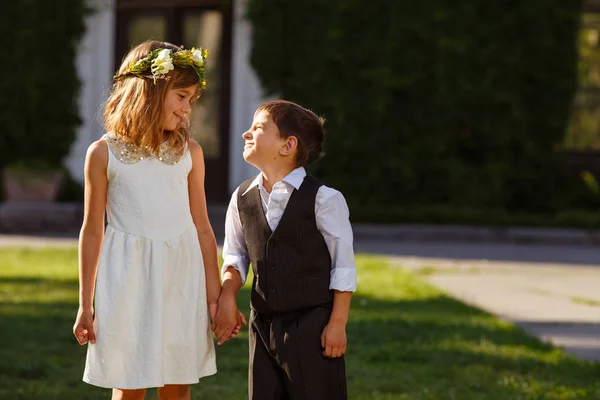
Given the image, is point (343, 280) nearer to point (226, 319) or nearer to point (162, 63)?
point (226, 319)

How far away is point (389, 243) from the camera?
37.6ft

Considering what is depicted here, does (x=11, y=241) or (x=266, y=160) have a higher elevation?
(x=266, y=160)

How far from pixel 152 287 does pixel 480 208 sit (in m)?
9.82

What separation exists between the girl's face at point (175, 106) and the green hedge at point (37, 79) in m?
9.71

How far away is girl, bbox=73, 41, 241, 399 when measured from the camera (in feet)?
11.0

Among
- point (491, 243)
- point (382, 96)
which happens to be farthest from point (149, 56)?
point (382, 96)

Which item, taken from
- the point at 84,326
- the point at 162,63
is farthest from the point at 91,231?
the point at 162,63

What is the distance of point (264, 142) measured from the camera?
11.1 ft

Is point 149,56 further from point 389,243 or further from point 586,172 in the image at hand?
point 586,172

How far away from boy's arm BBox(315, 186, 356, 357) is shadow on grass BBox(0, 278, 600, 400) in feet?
4.65

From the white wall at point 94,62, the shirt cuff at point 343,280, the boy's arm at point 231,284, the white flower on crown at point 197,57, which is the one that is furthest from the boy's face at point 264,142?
the white wall at point 94,62

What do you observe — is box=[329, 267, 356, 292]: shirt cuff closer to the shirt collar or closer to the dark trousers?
the dark trousers

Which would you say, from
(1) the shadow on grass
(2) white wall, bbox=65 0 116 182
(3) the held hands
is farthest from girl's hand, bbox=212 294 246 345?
(2) white wall, bbox=65 0 116 182

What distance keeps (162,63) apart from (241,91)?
394 inches
